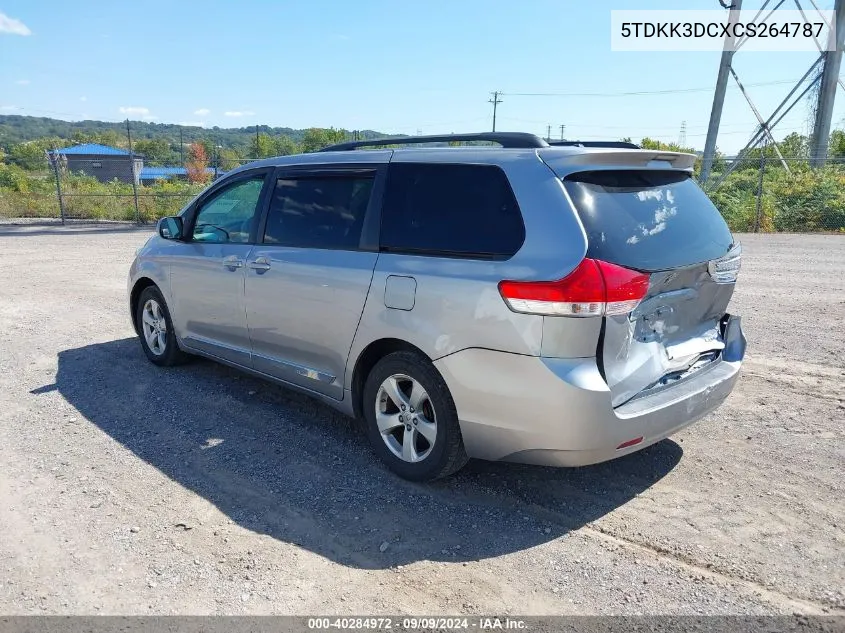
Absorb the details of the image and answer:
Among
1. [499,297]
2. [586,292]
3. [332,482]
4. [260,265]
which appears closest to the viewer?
[586,292]

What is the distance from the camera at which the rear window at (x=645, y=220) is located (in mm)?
3141

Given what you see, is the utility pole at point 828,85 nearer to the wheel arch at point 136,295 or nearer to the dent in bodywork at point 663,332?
the dent in bodywork at point 663,332

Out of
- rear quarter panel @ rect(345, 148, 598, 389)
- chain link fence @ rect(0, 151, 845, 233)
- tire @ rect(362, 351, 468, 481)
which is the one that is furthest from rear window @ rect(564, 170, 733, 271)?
chain link fence @ rect(0, 151, 845, 233)

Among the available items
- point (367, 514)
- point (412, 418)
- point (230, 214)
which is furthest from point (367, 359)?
point (230, 214)

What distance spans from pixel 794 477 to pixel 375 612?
8.65ft

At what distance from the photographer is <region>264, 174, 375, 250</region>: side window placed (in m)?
4.09

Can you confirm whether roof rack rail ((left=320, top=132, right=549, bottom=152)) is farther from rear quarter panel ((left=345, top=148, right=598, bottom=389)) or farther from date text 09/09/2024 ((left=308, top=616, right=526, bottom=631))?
date text 09/09/2024 ((left=308, top=616, right=526, bottom=631))

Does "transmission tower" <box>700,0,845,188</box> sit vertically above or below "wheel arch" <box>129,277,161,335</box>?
above

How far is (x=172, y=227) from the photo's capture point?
18.0ft

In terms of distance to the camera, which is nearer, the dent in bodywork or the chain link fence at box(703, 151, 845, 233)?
the dent in bodywork

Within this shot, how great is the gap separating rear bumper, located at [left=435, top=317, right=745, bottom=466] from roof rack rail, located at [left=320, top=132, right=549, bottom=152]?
1213 millimetres

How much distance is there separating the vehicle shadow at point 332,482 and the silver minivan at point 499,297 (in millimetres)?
284

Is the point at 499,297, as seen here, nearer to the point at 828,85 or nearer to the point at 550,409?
the point at 550,409

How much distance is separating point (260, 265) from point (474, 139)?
1.80 m
